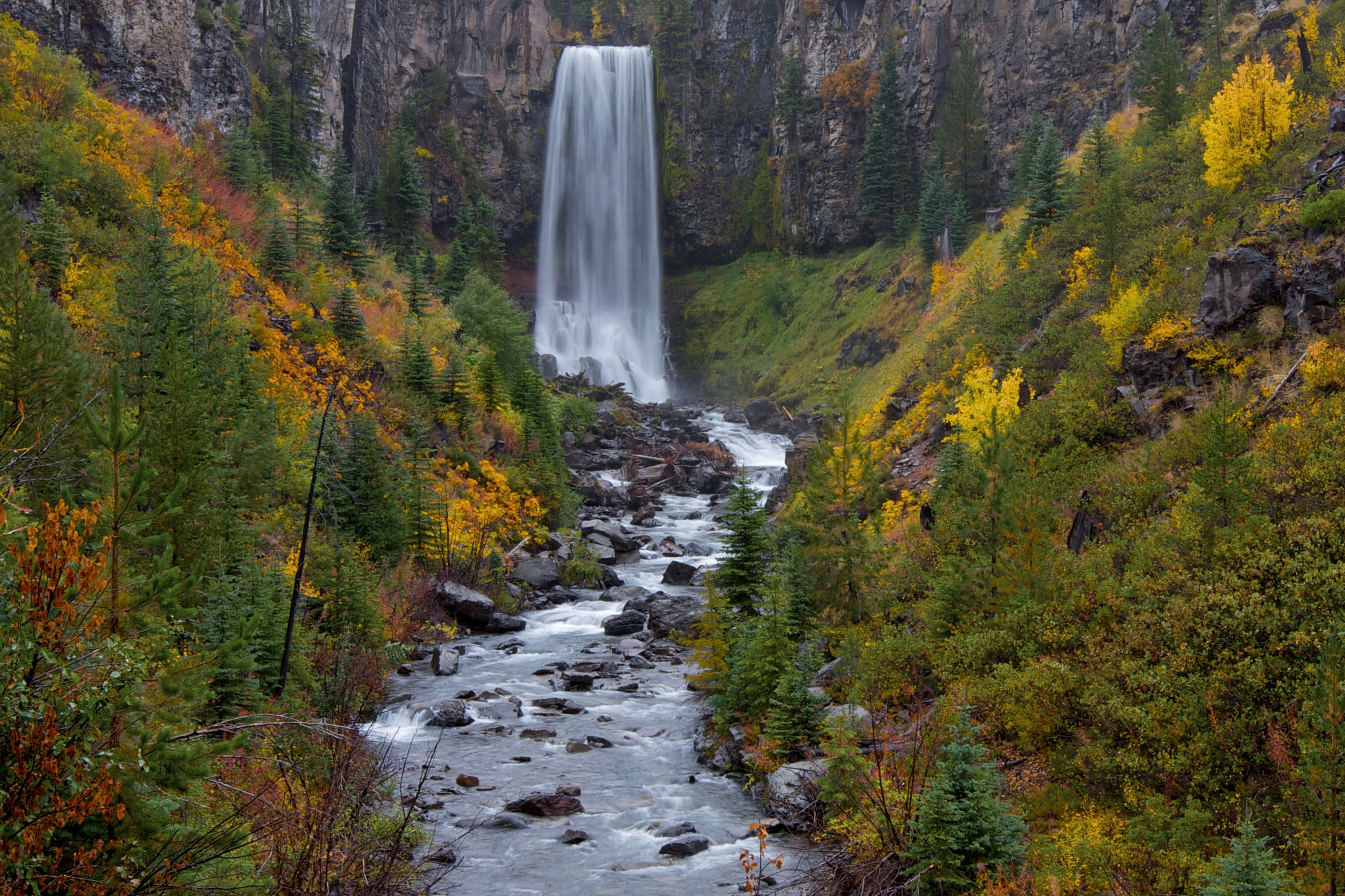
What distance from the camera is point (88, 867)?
5.14 meters

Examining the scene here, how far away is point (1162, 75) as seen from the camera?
103 feet

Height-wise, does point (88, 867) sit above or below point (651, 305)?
below

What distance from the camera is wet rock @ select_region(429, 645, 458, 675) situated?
65.3 feet

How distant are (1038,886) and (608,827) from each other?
6.61 metres

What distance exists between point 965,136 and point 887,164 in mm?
6044

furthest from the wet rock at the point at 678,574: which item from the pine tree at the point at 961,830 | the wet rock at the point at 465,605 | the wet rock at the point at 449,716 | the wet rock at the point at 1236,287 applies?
the pine tree at the point at 961,830

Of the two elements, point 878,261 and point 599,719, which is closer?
point 599,719

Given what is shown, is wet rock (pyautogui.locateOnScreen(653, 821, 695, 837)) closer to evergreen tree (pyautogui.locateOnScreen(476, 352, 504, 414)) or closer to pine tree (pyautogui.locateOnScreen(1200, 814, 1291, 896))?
pine tree (pyautogui.locateOnScreen(1200, 814, 1291, 896))

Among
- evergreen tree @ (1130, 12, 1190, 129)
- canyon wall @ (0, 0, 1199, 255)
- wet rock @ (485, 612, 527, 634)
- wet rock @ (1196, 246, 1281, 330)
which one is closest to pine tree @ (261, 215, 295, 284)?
canyon wall @ (0, 0, 1199, 255)

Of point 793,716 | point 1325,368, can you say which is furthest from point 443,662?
point 1325,368

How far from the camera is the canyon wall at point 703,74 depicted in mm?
39000

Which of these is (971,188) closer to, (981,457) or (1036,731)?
(981,457)

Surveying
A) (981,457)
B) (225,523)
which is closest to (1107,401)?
(981,457)

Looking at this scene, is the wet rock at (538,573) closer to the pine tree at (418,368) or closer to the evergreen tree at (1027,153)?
the pine tree at (418,368)
